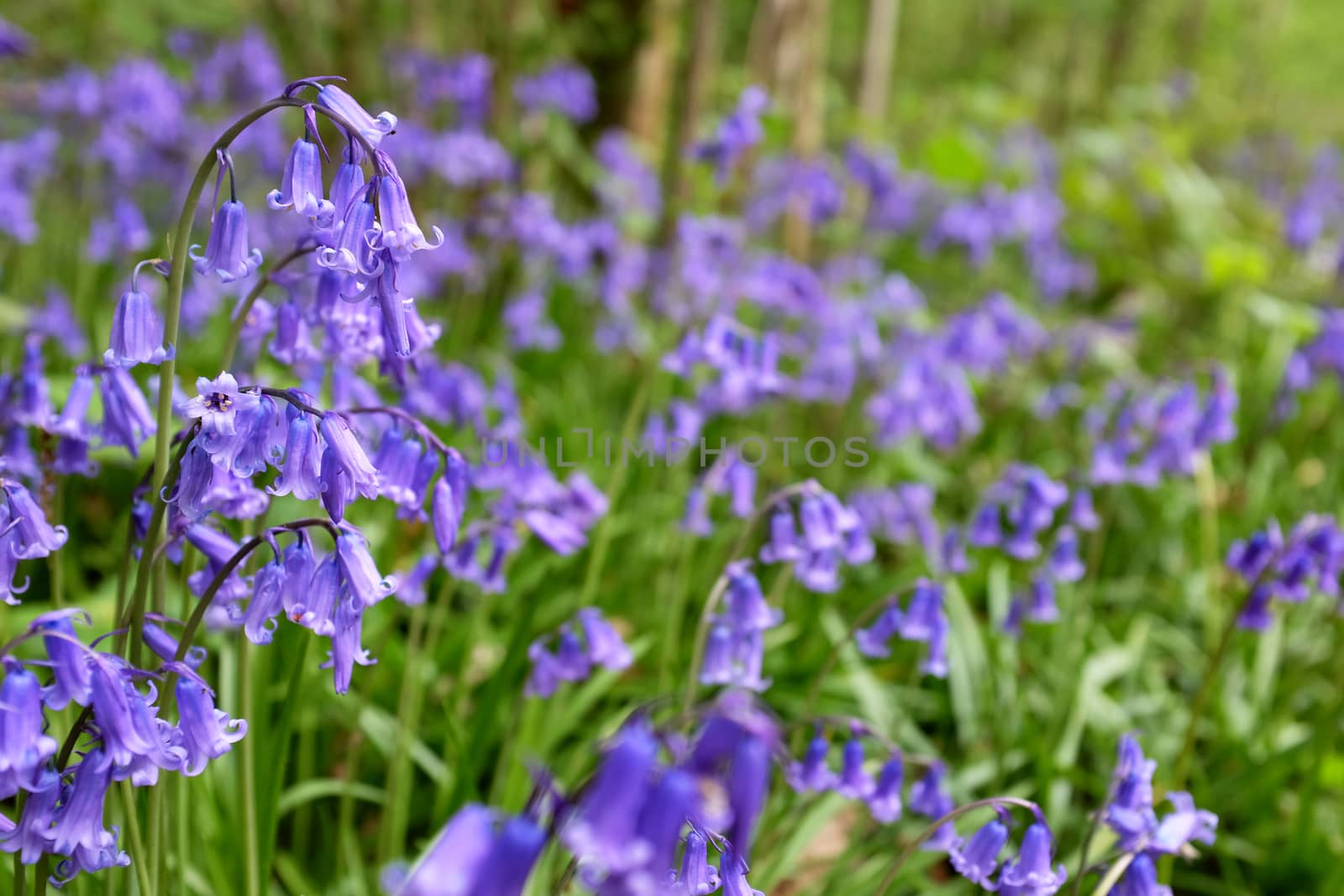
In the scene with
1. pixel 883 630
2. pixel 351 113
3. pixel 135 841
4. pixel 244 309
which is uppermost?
pixel 351 113

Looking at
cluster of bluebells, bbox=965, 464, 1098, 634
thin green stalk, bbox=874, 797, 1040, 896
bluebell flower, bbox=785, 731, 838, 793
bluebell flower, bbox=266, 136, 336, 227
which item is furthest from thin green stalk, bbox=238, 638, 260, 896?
cluster of bluebells, bbox=965, 464, 1098, 634

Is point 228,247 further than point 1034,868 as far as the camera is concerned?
No

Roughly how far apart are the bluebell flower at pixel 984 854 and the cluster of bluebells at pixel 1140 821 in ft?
0.67

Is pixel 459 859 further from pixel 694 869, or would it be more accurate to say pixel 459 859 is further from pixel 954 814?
pixel 954 814

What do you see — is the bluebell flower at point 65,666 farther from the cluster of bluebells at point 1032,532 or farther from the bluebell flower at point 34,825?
the cluster of bluebells at point 1032,532

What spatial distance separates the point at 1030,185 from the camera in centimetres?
830

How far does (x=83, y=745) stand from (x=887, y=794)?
1.66 meters

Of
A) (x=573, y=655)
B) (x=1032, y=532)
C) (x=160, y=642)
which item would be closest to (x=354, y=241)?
(x=160, y=642)

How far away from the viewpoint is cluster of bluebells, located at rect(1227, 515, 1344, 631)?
3041 mm

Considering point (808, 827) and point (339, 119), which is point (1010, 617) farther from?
point (339, 119)

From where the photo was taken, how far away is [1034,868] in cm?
190

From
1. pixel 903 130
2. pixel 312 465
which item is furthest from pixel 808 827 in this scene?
pixel 903 130

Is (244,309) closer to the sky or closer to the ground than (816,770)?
closer to the sky

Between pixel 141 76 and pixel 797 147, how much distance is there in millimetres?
3846
